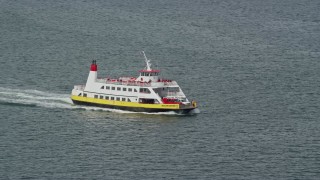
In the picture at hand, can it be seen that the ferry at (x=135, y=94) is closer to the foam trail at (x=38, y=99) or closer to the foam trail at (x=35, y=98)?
the foam trail at (x=38, y=99)

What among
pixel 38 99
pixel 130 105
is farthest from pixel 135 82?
pixel 38 99

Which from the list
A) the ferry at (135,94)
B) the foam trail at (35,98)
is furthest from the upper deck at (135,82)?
the foam trail at (35,98)

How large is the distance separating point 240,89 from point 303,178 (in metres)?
47.5

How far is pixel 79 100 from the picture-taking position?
183 metres

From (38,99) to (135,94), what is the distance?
A: 50.6ft

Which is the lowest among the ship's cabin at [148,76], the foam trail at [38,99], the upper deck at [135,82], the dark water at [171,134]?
the dark water at [171,134]

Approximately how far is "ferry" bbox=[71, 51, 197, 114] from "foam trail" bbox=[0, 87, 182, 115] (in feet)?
3.57

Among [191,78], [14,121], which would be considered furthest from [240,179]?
[191,78]

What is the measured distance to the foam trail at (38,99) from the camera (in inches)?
7146

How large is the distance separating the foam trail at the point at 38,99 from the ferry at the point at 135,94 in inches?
42.9

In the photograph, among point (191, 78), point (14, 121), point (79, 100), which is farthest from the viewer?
point (191, 78)

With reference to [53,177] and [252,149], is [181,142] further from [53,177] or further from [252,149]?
[53,177]

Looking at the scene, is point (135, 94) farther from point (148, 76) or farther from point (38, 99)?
point (38, 99)

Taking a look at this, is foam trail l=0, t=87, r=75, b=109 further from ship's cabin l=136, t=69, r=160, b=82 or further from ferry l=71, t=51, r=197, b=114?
ship's cabin l=136, t=69, r=160, b=82
